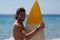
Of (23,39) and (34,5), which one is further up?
(34,5)

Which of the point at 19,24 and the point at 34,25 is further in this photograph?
the point at 34,25

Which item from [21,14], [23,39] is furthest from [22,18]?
[23,39]

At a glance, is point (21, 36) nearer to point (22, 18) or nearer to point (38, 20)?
point (22, 18)

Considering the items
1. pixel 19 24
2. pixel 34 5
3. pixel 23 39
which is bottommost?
pixel 23 39

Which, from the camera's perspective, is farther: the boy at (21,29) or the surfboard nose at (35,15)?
the surfboard nose at (35,15)

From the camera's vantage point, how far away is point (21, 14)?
385 centimetres

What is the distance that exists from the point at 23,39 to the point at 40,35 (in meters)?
0.43

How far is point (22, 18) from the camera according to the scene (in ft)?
12.7

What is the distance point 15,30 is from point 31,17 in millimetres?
635

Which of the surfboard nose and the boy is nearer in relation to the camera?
the boy

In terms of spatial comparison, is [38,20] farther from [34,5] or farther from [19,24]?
[19,24]

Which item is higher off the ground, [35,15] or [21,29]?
[35,15]

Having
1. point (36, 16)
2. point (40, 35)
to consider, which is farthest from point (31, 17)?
point (40, 35)

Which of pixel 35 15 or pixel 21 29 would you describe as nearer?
pixel 21 29
